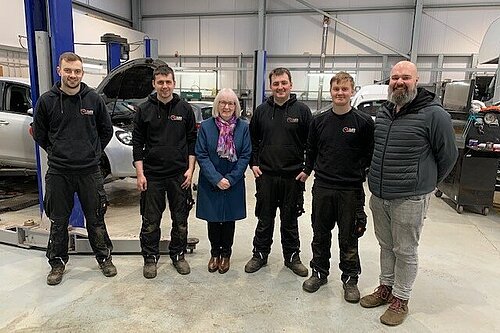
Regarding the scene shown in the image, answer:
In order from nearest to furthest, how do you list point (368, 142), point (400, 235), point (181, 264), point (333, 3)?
point (400, 235), point (368, 142), point (181, 264), point (333, 3)

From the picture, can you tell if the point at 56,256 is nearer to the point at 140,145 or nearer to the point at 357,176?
the point at 140,145

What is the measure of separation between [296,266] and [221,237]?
25.2 inches

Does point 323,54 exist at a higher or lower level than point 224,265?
higher

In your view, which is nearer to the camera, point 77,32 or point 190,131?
point 190,131

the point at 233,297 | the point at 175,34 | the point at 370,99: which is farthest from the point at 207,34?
the point at 233,297

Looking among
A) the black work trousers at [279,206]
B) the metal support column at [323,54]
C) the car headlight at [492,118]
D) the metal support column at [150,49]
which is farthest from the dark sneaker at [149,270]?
the metal support column at [323,54]

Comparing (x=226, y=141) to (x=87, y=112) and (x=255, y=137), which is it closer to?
(x=255, y=137)

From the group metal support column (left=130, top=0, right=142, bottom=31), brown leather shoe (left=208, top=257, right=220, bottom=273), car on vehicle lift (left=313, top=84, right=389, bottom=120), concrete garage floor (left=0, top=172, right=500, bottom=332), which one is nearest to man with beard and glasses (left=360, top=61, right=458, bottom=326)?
concrete garage floor (left=0, top=172, right=500, bottom=332)

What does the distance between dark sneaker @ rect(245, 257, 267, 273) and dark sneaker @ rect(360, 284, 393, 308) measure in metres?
0.85

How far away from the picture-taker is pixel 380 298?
2.56 meters

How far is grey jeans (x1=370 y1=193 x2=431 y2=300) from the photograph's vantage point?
222 cm

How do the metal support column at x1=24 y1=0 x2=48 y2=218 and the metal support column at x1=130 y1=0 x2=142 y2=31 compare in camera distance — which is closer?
the metal support column at x1=24 y1=0 x2=48 y2=218

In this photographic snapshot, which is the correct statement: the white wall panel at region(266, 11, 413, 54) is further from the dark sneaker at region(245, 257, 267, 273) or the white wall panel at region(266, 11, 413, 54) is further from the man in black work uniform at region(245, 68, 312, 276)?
the dark sneaker at region(245, 257, 267, 273)

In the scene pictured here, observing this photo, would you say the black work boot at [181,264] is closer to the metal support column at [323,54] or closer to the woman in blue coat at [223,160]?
the woman in blue coat at [223,160]
